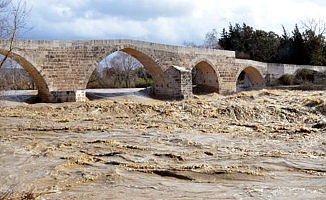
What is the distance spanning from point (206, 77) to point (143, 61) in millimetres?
4928

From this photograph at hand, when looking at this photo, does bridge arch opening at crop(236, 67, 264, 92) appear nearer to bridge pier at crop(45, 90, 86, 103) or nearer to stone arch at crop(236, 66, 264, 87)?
stone arch at crop(236, 66, 264, 87)

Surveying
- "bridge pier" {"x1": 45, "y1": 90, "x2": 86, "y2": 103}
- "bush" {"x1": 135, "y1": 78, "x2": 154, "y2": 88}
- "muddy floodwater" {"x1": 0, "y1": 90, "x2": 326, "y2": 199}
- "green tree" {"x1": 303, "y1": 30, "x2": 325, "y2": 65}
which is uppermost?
"green tree" {"x1": 303, "y1": 30, "x2": 325, "y2": 65}

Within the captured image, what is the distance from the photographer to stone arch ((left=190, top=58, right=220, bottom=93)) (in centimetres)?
2005

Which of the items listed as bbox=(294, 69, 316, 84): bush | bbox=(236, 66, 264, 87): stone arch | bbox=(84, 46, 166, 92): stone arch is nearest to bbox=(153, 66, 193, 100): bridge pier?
bbox=(84, 46, 166, 92): stone arch

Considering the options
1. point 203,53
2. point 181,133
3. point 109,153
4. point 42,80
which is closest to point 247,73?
point 203,53

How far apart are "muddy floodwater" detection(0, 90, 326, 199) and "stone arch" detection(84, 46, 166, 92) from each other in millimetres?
3164

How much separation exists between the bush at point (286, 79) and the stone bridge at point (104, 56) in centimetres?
339

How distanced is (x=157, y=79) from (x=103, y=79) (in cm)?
984

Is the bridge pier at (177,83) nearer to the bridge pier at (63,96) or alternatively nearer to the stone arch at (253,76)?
the bridge pier at (63,96)

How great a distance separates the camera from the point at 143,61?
17.7m

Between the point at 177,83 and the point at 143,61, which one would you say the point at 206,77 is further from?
the point at 143,61

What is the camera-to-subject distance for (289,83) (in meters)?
24.2

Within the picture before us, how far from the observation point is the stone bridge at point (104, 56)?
47.0 feet

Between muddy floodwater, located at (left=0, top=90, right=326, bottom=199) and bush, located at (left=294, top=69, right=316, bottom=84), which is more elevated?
bush, located at (left=294, top=69, right=316, bottom=84)
